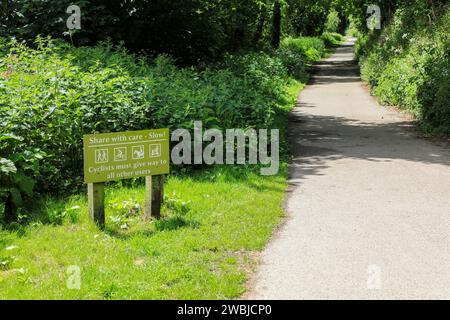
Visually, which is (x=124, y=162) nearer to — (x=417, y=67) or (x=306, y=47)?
(x=417, y=67)

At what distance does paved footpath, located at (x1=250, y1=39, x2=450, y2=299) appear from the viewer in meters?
5.35

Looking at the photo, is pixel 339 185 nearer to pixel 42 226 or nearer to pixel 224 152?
pixel 224 152

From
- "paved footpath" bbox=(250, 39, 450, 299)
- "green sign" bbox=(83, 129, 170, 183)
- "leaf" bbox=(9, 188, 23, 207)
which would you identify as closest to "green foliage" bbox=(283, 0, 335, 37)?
"paved footpath" bbox=(250, 39, 450, 299)

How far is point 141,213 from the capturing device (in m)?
7.50

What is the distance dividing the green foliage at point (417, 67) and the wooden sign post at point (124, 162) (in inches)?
373

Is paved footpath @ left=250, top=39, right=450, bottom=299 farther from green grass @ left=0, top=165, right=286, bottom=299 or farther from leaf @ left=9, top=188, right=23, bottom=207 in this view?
leaf @ left=9, top=188, right=23, bottom=207

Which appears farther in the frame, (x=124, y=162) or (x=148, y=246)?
(x=124, y=162)

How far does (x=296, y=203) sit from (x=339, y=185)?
137 cm

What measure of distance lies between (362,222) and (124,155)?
3.02 meters

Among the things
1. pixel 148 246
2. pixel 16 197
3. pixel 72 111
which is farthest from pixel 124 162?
pixel 72 111

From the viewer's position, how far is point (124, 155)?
691cm

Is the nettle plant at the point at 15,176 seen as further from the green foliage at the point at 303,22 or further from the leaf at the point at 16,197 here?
the green foliage at the point at 303,22

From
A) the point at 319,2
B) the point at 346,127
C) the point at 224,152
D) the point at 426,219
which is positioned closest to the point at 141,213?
the point at 224,152

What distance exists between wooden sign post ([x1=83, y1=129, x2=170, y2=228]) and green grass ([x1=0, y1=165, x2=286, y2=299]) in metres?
0.28
